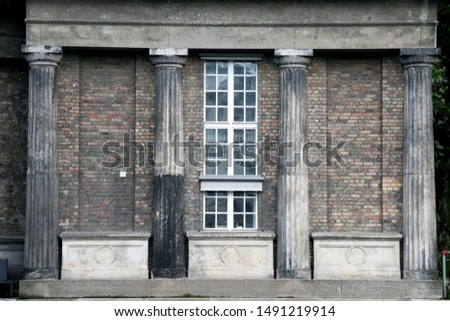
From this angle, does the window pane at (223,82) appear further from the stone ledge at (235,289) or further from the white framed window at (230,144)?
the stone ledge at (235,289)

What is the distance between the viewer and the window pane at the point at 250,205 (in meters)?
26.1

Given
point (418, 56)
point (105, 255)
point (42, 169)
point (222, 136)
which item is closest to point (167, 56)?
point (222, 136)

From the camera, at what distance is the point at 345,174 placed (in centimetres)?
2625

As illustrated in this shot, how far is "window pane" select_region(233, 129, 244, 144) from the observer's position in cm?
2628

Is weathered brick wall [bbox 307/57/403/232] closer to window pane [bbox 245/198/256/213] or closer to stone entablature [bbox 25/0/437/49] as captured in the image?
stone entablature [bbox 25/0/437/49]

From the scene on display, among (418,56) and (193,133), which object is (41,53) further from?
(418,56)

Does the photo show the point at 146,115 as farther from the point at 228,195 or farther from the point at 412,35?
the point at 412,35

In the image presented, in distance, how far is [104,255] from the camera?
25.7 meters

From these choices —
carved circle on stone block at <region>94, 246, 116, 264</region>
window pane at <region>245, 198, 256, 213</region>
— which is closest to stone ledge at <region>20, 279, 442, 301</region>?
carved circle on stone block at <region>94, 246, 116, 264</region>

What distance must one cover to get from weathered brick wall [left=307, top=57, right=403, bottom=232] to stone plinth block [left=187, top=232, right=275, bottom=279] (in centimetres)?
129

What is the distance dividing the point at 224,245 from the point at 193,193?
51.0 inches

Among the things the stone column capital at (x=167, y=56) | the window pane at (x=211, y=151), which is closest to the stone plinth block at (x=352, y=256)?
the window pane at (x=211, y=151)

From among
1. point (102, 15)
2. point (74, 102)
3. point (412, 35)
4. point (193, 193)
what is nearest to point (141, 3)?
point (102, 15)

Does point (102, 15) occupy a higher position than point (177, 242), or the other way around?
point (102, 15)
